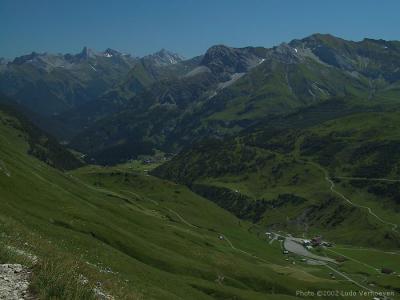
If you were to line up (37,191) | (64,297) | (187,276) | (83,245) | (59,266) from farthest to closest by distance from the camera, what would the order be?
(37,191), (187,276), (83,245), (59,266), (64,297)

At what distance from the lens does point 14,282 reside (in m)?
21.3

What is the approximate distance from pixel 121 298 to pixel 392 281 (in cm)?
17833

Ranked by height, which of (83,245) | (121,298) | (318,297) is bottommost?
(318,297)

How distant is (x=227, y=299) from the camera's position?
3553 inches

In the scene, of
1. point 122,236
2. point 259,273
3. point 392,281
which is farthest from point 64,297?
point 392,281

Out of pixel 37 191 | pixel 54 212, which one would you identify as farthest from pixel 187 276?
pixel 37 191

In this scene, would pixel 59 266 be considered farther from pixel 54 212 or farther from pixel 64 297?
pixel 54 212

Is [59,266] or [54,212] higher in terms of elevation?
[59,266]

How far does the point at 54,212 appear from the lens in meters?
95.7

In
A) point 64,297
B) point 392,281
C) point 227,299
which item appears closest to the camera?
point 64,297

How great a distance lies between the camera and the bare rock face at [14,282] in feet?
66.3

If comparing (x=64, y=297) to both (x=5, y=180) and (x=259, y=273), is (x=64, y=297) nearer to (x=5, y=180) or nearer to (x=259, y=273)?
(x=5, y=180)

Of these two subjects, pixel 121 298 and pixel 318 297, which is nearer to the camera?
pixel 121 298

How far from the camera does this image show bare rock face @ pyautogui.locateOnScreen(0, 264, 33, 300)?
20219 mm
